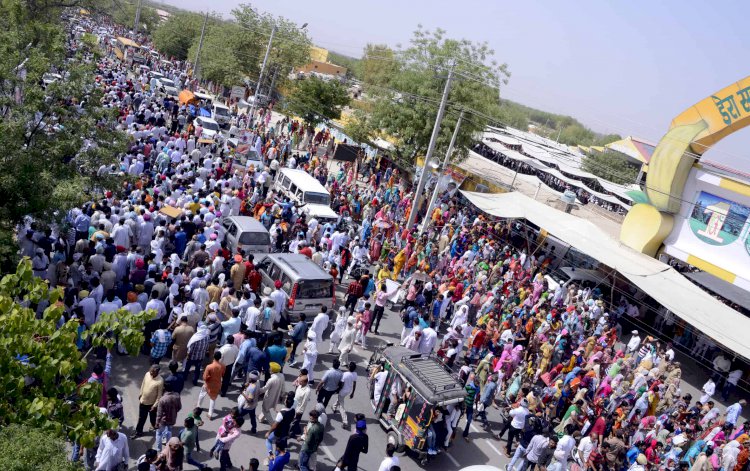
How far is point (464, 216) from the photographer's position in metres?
24.9

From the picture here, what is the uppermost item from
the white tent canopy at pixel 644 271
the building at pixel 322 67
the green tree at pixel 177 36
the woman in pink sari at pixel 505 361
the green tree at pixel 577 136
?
the green tree at pixel 577 136

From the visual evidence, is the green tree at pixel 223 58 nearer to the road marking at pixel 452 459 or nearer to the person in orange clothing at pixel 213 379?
the person in orange clothing at pixel 213 379

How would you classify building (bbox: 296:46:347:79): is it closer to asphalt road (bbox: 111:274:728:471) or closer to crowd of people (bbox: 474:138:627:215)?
crowd of people (bbox: 474:138:627:215)

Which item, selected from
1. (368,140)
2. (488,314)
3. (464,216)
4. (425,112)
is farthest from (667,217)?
(368,140)

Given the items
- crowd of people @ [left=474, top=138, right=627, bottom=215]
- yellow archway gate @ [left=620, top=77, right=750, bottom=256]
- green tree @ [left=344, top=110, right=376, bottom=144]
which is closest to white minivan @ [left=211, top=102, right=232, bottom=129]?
green tree @ [left=344, top=110, right=376, bottom=144]

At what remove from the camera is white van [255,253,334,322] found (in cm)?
1261

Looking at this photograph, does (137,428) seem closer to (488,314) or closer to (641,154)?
(488,314)

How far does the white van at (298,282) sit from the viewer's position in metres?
12.6

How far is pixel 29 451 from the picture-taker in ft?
14.4

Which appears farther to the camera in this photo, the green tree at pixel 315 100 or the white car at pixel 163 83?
the white car at pixel 163 83

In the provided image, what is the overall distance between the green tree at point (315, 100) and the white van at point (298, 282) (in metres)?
22.8

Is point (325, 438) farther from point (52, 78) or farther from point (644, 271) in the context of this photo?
point (644, 271)

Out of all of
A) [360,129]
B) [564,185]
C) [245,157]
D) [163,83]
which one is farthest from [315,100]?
[564,185]

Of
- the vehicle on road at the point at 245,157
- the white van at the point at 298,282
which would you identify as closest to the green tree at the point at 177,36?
the vehicle on road at the point at 245,157
